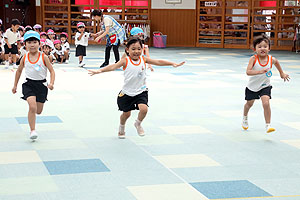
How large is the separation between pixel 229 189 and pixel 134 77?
2.13 meters

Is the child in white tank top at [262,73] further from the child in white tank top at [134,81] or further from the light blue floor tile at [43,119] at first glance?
the light blue floor tile at [43,119]

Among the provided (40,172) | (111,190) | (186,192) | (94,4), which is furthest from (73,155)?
(94,4)

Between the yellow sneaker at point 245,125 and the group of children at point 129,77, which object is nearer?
the group of children at point 129,77

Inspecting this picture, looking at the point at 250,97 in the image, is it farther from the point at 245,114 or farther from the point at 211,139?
the point at 211,139

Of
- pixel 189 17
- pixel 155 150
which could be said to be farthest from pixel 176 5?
pixel 155 150

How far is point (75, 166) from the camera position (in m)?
5.11

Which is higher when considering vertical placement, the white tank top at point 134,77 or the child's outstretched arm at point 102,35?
the child's outstretched arm at point 102,35

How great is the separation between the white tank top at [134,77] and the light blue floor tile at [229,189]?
6.03ft

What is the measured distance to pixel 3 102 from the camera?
28.6ft

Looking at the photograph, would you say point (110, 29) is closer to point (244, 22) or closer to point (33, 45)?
point (33, 45)

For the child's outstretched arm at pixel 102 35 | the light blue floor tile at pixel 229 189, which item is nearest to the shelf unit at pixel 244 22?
the child's outstretched arm at pixel 102 35

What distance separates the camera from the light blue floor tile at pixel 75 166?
4.94 m

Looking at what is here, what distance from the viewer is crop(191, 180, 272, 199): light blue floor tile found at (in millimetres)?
4309

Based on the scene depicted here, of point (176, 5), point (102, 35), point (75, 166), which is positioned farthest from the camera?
point (176, 5)
